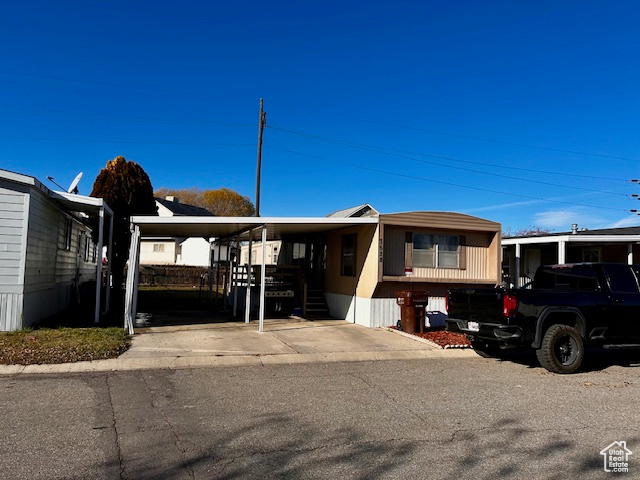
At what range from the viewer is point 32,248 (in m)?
11.1

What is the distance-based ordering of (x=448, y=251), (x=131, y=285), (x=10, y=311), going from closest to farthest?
(x=10, y=311)
(x=131, y=285)
(x=448, y=251)

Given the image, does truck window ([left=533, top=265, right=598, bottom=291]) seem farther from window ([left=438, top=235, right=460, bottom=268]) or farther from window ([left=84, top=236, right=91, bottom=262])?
window ([left=84, top=236, right=91, bottom=262])

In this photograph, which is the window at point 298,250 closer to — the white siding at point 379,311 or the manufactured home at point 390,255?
the manufactured home at point 390,255

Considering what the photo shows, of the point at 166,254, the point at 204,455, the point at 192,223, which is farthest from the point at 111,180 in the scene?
the point at 166,254

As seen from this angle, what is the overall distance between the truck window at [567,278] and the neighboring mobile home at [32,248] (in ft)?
32.2

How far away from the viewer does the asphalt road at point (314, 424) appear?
13.9 ft

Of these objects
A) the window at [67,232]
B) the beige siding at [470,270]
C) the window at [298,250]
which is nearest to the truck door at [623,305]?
the beige siding at [470,270]

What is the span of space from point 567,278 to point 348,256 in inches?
262

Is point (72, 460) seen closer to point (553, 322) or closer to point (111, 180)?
point (553, 322)

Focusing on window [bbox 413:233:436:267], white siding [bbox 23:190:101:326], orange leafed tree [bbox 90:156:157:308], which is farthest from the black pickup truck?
orange leafed tree [bbox 90:156:157:308]

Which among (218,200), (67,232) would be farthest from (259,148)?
(218,200)

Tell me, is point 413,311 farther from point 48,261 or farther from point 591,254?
point 591,254

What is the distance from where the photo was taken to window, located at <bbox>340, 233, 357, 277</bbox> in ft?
47.7

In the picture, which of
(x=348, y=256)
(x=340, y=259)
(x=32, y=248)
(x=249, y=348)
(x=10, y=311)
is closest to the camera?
(x=249, y=348)
